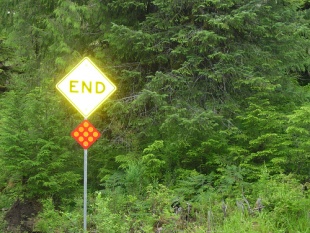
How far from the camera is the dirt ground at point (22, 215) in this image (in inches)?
260

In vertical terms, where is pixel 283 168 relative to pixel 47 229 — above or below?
above

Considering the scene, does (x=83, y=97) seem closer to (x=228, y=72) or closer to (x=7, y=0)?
(x=228, y=72)

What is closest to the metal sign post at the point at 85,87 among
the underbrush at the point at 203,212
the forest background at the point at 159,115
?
the forest background at the point at 159,115

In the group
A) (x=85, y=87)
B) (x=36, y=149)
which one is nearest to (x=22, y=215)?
(x=36, y=149)

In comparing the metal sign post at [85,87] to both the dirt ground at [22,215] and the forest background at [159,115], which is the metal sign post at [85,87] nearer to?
the forest background at [159,115]

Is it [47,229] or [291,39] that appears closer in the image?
[47,229]

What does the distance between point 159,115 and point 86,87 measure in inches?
73.5

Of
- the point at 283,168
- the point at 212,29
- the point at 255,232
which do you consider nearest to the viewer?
the point at 255,232

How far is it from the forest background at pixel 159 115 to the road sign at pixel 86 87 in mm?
1262

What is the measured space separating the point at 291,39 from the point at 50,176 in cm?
578

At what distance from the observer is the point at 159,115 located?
7.41m

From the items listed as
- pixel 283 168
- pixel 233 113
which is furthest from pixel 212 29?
pixel 283 168

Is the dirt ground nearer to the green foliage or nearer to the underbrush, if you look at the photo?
the green foliage

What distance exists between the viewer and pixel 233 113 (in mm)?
7832
